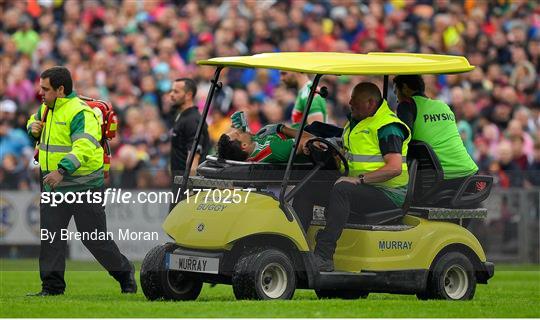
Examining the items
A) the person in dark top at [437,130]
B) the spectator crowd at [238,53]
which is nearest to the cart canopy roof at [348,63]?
the person in dark top at [437,130]

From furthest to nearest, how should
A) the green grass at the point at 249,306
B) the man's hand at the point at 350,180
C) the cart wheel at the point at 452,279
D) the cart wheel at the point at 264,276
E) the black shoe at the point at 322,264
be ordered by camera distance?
the cart wheel at the point at 452,279 < the man's hand at the point at 350,180 < the black shoe at the point at 322,264 < the cart wheel at the point at 264,276 < the green grass at the point at 249,306

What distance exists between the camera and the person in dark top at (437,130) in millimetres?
14547

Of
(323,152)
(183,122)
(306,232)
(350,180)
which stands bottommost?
(306,232)

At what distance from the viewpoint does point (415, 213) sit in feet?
47.4

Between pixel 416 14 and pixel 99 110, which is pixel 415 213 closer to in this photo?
pixel 99 110

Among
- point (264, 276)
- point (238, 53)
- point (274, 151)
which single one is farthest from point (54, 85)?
point (238, 53)

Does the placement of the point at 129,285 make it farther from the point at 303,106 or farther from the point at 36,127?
the point at 303,106

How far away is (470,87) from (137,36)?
6.17 meters

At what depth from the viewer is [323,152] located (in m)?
14.0

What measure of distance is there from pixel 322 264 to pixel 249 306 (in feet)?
3.57

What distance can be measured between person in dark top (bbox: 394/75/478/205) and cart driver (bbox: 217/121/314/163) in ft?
3.48

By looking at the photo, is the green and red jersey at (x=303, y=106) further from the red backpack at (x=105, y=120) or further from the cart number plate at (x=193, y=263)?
the cart number plate at (x=193, y=263)

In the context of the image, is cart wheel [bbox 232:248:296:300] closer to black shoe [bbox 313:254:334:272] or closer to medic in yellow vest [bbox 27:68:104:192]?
black shoe [bbox 313:254:334:272]

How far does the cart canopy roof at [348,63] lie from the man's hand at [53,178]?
5.80ft
